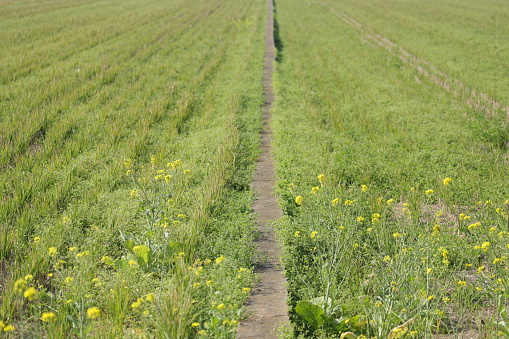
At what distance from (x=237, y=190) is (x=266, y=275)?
1.71m

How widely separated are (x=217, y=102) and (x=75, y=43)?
24.5 feet

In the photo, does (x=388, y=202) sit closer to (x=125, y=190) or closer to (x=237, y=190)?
(x=237, y=190)

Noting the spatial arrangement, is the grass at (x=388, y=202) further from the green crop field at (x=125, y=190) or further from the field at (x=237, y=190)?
the green crop field at (x=125, y=190)

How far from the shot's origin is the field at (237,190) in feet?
10.1

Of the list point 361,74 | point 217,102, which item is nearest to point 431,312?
point 217,102

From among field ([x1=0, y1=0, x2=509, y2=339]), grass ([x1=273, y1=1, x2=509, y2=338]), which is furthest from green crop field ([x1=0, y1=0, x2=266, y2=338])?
grass ([x1=273, y1=1, x2=509, y2=338])

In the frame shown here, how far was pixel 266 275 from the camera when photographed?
3559 millimetres

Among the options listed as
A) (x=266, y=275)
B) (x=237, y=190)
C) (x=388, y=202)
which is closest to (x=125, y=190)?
(x=237, y=190)

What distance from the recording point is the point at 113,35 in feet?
53.0

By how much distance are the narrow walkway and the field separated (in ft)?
0.29

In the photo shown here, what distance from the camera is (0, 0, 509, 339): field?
121 inches

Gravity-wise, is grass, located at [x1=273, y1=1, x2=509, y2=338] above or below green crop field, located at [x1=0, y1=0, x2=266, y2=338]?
below

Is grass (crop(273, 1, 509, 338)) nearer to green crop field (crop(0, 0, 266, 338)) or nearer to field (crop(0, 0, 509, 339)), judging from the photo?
field (crop(0, 0, 509, 339))

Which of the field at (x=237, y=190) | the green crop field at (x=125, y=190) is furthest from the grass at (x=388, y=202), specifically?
Answer: the green crop field at (x=125, y=190)
